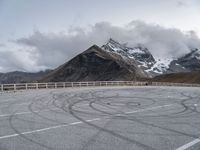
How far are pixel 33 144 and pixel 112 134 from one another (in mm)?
2522

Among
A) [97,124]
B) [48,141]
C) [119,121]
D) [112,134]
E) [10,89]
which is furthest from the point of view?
[10,89]

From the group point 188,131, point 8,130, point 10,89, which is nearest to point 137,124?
point 188,131

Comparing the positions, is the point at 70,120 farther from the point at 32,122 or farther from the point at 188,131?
the point at 188,131

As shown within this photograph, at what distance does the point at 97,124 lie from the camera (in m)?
11.3

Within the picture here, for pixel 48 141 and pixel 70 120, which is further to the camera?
pixel 70 120

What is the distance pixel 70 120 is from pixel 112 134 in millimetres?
3105

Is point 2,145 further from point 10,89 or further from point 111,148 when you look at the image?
point 10,89

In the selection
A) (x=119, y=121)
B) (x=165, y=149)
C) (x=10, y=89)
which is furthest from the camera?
(x=10, y=89)

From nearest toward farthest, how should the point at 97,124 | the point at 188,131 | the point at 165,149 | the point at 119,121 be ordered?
the point at 165,149, the point at 188,131, the point at 97,124, the point at 119,121

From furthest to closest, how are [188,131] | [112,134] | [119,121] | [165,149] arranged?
[119,121] → [188,131] → [112,134] → [165,149]

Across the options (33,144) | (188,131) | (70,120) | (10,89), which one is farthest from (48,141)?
(10,89)

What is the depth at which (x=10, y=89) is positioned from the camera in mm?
41000

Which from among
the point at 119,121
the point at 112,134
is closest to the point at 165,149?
the point at 112,134

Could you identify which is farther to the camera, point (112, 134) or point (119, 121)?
point (119, 121)
